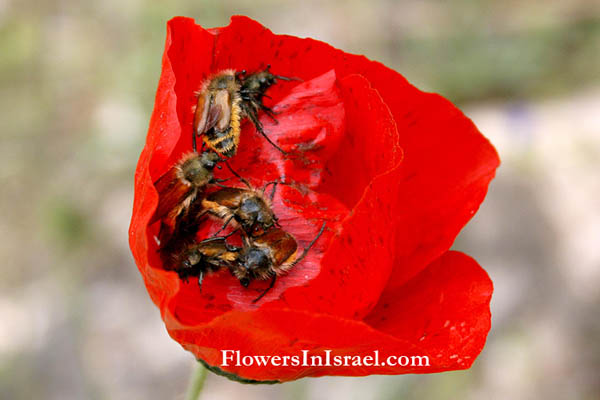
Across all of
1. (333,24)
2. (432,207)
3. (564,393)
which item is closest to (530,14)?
(333,24)

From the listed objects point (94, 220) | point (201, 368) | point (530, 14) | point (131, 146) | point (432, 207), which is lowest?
point (201, 368)

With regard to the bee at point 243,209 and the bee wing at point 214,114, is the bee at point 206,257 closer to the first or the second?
the bee at point 243,209

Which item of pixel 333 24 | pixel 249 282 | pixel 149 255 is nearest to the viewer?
pixel 149 255

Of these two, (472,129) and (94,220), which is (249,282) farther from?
(94,220)

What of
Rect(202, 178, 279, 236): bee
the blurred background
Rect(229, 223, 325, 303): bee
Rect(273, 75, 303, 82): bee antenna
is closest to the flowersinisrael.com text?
Rect(229, 223, 325, 303): bee

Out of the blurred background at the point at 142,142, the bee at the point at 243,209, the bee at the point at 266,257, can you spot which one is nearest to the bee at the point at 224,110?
the bee at the point at 243,209

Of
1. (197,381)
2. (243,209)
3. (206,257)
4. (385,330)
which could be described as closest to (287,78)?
(243,209)
